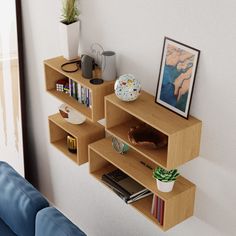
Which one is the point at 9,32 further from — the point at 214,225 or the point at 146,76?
the point at 214,225

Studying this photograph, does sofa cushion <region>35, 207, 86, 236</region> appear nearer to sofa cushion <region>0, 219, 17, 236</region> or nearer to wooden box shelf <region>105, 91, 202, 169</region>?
sofa cushion <region>0, 219, 17, 236</region>

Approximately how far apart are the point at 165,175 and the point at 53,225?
0.69m

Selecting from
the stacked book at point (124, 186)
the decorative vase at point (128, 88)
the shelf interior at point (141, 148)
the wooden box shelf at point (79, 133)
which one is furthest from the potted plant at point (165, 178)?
the wooden box shelf at point (79, 133)

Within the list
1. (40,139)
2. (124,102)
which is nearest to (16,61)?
(40,139)

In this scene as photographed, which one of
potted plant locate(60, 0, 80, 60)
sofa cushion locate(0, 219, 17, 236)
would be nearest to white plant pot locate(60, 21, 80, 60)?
potted plant locate(60, 0, 80, 60)

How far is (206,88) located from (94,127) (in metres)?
0.99

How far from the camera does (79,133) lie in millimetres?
3268

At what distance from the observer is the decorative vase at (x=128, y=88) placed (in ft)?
8.83

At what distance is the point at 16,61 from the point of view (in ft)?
12.3

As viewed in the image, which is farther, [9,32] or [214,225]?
[9,32]

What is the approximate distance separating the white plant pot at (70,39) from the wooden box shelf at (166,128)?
45 cm

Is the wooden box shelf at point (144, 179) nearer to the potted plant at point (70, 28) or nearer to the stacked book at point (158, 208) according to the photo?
the stacked book at point (158, 208)

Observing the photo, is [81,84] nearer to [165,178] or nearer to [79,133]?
[79,133]

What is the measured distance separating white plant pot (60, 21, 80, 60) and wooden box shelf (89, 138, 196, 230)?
504 millimetres
